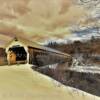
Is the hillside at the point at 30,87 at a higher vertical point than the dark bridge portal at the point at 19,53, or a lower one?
lower

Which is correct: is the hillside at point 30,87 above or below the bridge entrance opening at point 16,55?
below

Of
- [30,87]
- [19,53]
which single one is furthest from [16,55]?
[30,87]

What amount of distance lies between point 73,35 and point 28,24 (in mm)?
445

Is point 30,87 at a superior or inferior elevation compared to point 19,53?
inferior

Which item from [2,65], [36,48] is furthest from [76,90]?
[2,65]

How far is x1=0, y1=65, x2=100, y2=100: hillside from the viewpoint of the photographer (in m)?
2.41

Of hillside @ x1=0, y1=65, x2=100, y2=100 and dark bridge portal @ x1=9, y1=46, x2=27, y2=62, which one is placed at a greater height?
dark bridge portal @ x1=9, y1=46, x2=27, y2=62

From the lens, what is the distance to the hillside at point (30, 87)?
241 centimetres

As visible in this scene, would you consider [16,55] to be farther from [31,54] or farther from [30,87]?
[30,87]

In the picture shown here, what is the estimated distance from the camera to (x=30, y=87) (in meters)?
2.45

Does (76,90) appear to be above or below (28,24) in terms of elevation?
below

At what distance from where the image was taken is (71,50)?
2502 millimetres

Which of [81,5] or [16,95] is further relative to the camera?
[81,5]

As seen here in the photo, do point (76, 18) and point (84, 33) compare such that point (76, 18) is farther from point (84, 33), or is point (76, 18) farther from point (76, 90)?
point (76, 90)
